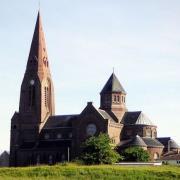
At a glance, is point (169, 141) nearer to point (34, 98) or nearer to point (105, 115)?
point (105, 115)

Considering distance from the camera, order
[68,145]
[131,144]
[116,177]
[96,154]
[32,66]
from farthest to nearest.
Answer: [32,66] → [68,145] → [131,144] → [96,154] → [116,177]

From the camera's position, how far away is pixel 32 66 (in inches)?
4168

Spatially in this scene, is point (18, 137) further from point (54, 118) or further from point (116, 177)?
point (116, 177)

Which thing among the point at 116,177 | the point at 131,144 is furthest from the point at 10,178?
the point at 131,144

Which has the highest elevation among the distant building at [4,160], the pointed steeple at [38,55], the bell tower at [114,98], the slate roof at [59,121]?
the pointed steeple at [38,55]

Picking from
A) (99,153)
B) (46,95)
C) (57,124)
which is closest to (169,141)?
(57,124)

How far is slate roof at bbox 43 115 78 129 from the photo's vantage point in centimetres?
10256

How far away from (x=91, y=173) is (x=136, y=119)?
37758mm

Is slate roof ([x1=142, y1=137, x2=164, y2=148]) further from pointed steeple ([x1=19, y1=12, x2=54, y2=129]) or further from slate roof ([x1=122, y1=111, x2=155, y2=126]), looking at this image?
pointed steeple ([x1=19, y1=12, x2=54, y2=129])

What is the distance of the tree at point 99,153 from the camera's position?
82188 mm

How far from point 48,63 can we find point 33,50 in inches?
134

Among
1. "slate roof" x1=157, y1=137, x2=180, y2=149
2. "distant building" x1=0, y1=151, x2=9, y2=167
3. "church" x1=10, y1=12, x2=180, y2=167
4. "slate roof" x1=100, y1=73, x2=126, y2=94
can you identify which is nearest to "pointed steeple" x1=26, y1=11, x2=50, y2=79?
"church" x1=10, y1=12, x2=180, y2=167

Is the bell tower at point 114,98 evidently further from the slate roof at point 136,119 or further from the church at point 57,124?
the slate roof at point 136,119

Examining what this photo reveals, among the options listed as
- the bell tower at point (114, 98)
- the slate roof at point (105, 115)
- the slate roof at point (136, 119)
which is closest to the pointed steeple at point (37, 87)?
the bell tower at point (114, 98)
